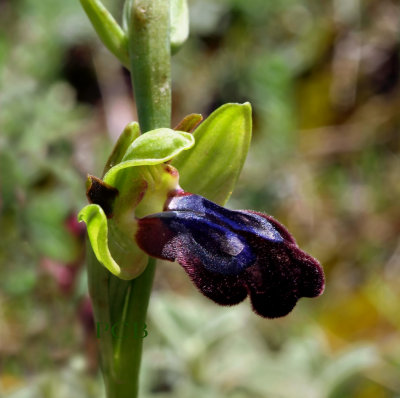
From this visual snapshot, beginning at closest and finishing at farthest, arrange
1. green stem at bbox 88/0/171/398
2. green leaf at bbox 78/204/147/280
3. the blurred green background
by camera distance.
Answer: green leaf at bbox 78/204/147/280
green stem at bbox 88/0/171/398
the blurred green background

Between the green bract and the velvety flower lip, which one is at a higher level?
the green bract

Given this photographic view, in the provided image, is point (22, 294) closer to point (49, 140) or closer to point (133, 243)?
point (49, 140)

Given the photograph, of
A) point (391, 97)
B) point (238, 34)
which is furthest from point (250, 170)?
point (391, 97)

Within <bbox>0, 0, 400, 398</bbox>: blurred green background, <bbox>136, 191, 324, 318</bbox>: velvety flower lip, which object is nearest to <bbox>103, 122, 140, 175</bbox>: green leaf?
<bbox>136, 191, 324, 318</bbox>: velvety flower lip

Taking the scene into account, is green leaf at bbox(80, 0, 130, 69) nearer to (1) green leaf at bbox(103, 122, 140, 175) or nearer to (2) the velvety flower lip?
(1) green leaf at bbox(103, 122, 140, 175)

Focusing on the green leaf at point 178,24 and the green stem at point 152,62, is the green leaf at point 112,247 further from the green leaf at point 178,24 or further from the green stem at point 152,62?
the green leaf at point 178,24

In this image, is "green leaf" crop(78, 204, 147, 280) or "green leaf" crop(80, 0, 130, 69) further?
"green leaf" crop(80, 0, 130, 69)

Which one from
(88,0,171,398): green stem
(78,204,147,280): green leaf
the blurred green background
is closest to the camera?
(78,204,147,280): green leaf

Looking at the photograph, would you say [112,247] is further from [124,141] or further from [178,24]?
[178,24]
